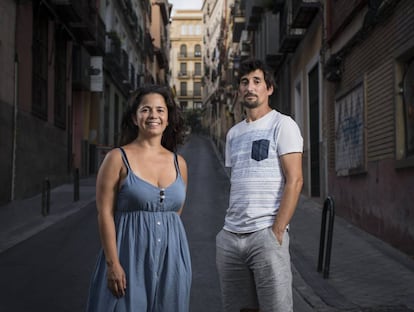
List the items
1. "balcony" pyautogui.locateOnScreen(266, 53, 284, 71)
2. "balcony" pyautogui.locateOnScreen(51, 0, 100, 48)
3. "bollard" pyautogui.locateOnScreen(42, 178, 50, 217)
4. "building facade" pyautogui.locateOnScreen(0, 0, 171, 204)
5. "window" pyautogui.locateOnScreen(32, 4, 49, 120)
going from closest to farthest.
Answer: "bollard" pyautogui.locateOnScreen(42, 178, 50, 217), "building facade" pyautogui.locateOnScreen(0, 0, 171, 204), "window" pyautogui.locateOnScreen(32, 4, 49, 120), "balcony" pyautogui.locateOnScreen(51, 0, 100, 48), "balcony" pyautogui.locateOnScreen(266, 53, 284, 71)

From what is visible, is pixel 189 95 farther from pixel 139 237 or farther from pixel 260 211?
pixel 139 237

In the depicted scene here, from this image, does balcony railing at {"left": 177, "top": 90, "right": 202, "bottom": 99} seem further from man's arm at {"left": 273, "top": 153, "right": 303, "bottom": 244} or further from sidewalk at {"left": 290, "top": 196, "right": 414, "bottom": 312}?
man's arm at {"left": 273, "top": 153, "right": 303, "bottom": 244}

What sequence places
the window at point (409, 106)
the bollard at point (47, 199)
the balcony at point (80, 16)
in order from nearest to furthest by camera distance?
A: the window at point (409, 106) → the bollard at point (47, 199) → the balcony at point (80, 16)

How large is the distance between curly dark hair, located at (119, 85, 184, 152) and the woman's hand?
27.7 inches

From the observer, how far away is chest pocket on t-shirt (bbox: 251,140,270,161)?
3009 mm

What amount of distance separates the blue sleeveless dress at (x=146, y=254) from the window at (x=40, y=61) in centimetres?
1240

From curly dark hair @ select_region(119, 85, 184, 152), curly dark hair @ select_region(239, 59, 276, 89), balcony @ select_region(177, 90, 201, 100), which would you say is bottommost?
curly dark hair @ select_region(119, 85, 184, 152)

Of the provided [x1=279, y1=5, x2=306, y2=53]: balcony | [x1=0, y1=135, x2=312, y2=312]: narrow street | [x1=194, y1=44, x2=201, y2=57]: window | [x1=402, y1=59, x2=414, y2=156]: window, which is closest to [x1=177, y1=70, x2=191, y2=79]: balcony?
[x1=194, y1=44, x2=201, y2=57]: window

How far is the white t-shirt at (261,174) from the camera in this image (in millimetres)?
2961

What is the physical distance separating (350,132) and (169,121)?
26.5 feet

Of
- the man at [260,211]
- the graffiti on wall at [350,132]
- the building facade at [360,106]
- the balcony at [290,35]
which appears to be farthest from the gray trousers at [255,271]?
the balcony at [290,35]

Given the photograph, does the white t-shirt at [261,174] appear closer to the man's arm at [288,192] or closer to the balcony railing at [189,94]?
the man's arm at [288,192]

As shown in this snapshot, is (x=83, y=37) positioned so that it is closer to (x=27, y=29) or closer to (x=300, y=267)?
(x=27, y=29)

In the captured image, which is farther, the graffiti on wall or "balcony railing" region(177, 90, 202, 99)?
"balcony railing" region(177, 90, 202, 99)
